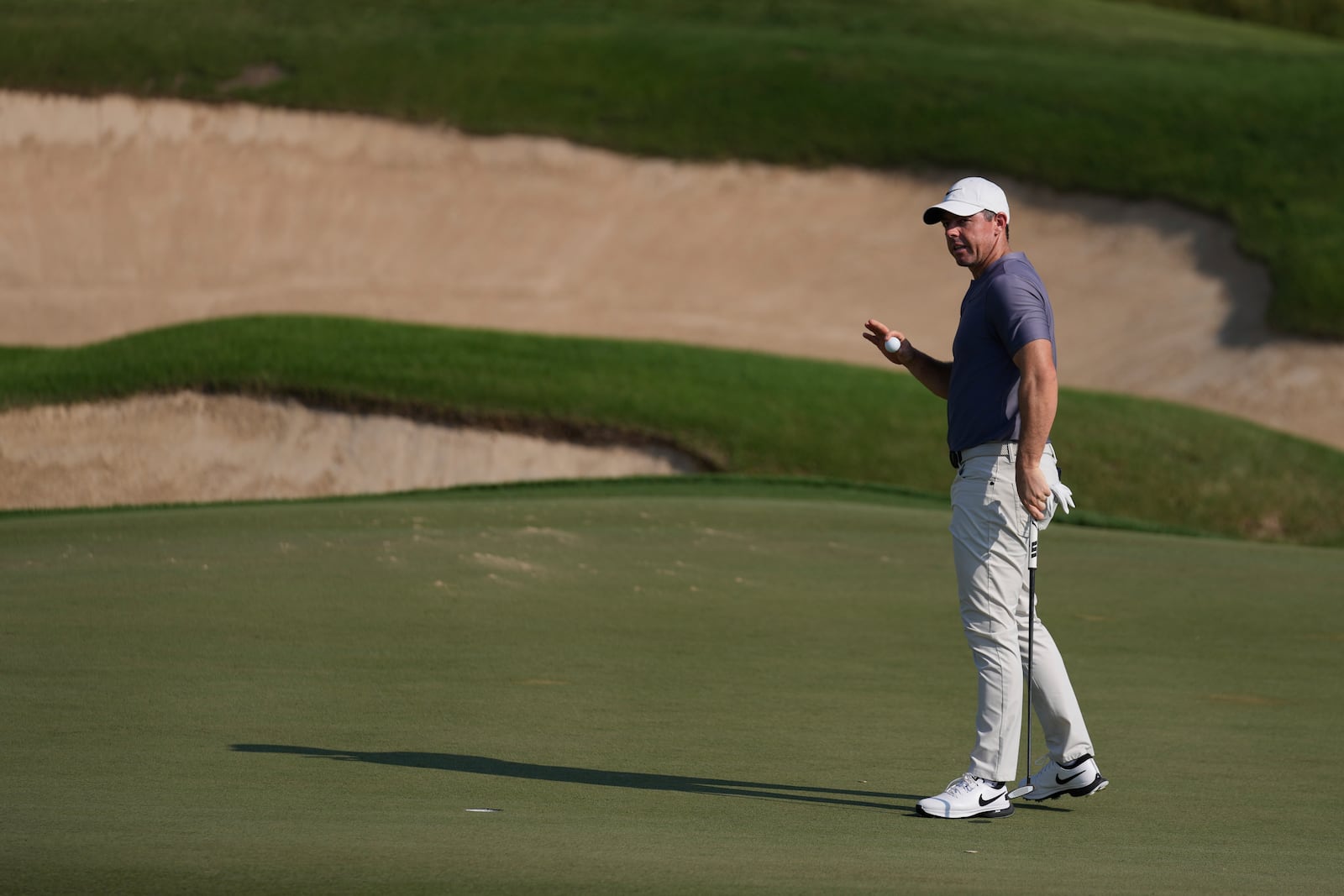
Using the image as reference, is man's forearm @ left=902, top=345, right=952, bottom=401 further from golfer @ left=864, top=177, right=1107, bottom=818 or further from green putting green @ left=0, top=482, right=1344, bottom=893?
green putting green @ left=0, top=482, right=1344, bottom=893

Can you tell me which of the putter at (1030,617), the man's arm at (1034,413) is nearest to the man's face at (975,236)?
the man's arm at (1034,413)

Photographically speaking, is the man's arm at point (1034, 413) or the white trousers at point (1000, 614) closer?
the man's arm at point (1034, 413)

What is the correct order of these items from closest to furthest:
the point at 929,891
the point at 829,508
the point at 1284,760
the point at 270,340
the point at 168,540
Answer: the point at 929,891 < the point at 1284,760 < the point at 168,540 < the point at 829,508 < the point at 270,340

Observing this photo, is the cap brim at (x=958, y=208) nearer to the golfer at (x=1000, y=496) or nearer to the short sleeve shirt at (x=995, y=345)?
the golfer at (x=1000, y=496)

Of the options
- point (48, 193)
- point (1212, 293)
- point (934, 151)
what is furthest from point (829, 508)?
point (48, 193)

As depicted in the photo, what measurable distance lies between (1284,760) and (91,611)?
5.38 metres

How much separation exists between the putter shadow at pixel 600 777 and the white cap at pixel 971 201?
1.84m

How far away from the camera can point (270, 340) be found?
1833 cm

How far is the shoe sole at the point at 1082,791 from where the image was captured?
535 cm

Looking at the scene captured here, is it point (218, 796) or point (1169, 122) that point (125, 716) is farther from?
point (1169, 122)

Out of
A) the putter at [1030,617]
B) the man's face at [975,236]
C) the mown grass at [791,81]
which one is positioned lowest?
the putter at [1030,617]

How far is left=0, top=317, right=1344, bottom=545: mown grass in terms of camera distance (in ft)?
55.0

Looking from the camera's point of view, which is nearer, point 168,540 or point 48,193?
point 168,540

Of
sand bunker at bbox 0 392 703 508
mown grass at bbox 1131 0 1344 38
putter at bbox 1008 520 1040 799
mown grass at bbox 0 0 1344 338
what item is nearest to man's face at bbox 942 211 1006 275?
putter at bbox 1008 520 1040 799
